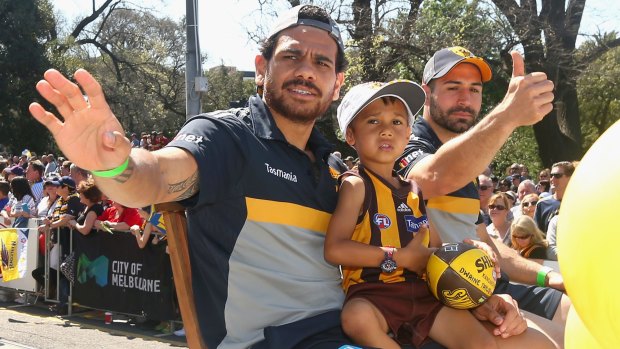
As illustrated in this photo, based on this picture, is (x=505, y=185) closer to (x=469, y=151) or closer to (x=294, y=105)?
(x=469, y=151)

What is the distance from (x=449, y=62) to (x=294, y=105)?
1093 millimetres

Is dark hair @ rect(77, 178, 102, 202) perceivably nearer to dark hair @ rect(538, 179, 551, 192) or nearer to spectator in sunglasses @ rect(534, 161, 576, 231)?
spectator in sunglasses @ rect(534, 161, 576, 231)

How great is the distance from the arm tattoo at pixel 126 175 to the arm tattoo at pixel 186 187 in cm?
26

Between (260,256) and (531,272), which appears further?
(531,272)

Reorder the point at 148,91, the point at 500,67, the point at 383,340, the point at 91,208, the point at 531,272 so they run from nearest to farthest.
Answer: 1. the point at 383,340
2. the point at 531,272
3. the point at 91,208
4. the point at 500,67
5. the point at 148,91

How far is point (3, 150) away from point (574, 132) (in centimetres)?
2541

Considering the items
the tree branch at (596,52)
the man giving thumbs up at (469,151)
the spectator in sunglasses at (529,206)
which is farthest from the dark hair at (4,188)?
the tree branch at (596,52)

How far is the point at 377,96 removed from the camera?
3109mm

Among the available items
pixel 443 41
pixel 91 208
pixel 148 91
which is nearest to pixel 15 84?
pixel 148 91

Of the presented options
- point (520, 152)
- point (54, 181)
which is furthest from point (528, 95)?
point (520, 152)

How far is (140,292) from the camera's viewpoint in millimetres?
9352

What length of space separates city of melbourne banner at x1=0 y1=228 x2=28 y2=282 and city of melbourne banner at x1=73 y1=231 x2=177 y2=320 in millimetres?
1289

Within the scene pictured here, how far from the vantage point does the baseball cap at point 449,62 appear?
371cm

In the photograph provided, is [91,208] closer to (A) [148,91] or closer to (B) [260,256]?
(B) [260,256]
